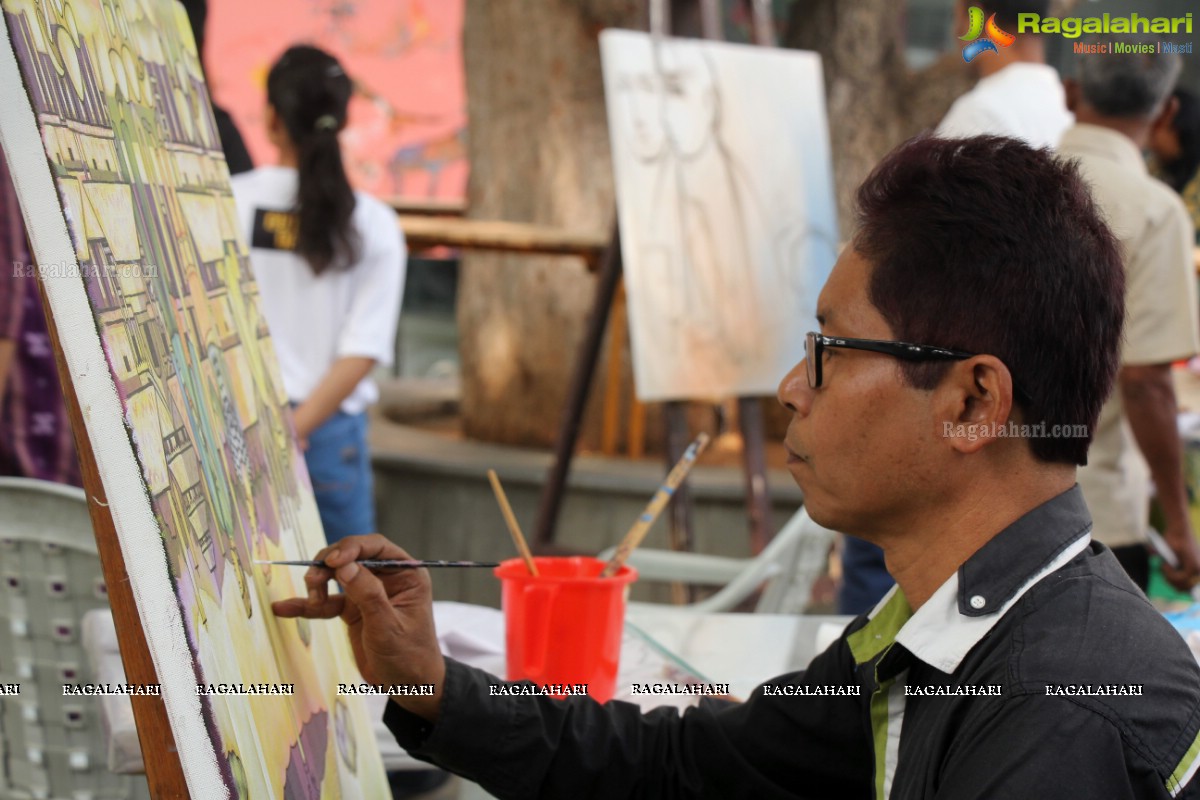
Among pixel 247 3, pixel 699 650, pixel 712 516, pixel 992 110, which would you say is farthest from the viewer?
pixel 247 3

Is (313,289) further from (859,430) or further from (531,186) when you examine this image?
(531,186)

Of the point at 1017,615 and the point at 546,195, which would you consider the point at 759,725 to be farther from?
the point at 546,195

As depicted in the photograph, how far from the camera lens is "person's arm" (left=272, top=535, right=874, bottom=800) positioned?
1.13m

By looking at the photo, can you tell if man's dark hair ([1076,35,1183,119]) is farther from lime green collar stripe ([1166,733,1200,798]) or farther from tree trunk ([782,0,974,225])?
tree trunk ([782,0,974,225])

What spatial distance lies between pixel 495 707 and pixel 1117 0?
526 cm

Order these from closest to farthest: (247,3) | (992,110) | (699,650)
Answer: (699,650) < (992,110) < (247,3)

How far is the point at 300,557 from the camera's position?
116 centimetres

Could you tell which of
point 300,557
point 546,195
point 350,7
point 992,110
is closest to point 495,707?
point 300,557

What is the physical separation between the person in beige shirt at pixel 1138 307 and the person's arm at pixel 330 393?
139 centimetres

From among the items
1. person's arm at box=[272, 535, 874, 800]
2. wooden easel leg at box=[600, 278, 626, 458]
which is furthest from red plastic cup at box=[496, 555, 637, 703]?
wooden easel leg at box=[600, 278, 626, 458]

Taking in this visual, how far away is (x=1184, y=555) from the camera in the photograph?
2625 mm

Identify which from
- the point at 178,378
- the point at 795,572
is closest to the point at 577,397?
the point at 795,572

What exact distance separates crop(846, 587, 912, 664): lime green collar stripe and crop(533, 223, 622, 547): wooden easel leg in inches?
82.2
